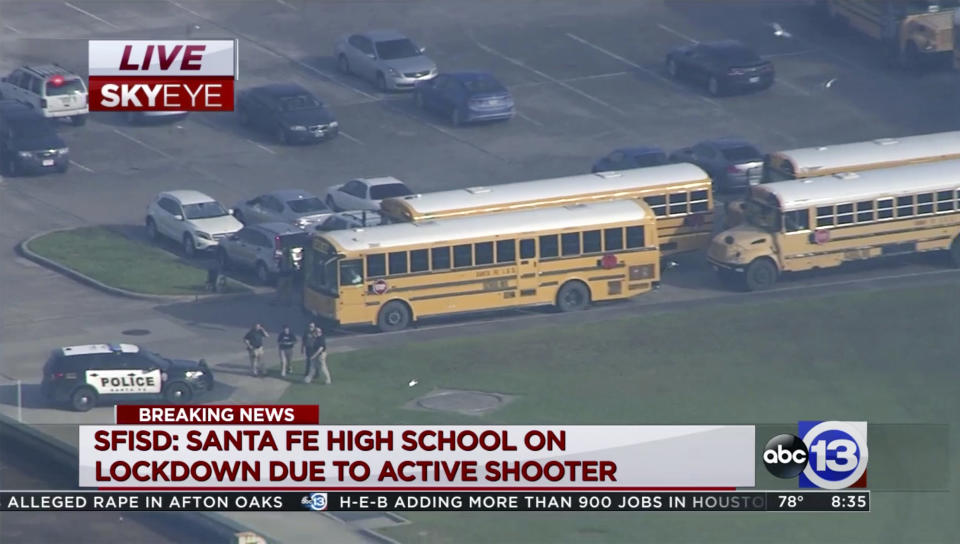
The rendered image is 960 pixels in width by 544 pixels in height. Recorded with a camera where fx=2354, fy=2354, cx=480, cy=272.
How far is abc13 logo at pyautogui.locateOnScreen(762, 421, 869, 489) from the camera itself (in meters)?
39.6

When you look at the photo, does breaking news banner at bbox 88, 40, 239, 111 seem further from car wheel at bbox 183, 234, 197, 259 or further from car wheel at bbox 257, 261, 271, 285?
car wheel at bbox 257, 261, 271, 285

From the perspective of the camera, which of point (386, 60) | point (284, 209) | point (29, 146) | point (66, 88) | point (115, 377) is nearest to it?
point (115, 377)

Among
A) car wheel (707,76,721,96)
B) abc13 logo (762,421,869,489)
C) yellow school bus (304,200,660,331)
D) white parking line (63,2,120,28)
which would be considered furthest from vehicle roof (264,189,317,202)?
abc13 logo (762,421,869,489)

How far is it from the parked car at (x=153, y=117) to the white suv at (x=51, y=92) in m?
1.39

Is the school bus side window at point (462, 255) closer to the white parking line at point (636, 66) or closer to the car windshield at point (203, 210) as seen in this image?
the car windshield at point (203, 210)

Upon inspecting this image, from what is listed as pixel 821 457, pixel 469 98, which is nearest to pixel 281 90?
pixel 469 98

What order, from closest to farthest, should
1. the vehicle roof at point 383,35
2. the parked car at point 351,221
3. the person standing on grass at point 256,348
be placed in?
the person standing on grass at point 256,348
the parked car at point 351,221
the vehicle roof at point 383,35

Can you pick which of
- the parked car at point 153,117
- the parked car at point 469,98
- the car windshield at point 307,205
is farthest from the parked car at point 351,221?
the parked car at point 153,117

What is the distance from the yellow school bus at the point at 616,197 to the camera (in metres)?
59.8

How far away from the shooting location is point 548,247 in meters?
58.2

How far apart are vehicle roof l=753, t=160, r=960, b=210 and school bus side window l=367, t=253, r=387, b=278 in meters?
10.5

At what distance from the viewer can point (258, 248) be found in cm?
6006

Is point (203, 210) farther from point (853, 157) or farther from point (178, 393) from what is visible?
point (853, 157)

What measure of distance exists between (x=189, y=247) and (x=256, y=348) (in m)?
10.2
